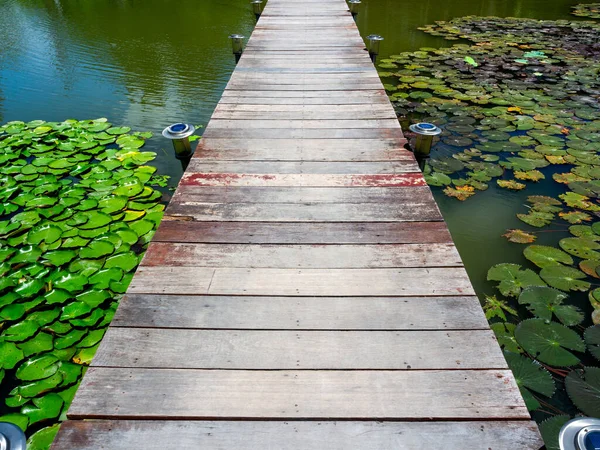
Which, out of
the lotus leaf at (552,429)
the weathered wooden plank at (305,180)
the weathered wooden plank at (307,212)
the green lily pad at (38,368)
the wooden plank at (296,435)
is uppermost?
the weathered wooden plank at (305,180)

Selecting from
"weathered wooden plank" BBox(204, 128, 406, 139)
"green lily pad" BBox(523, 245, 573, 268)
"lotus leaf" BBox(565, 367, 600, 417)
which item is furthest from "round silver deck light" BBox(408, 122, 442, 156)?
"lotus leaf" BBox(565, 367, 600, 417)

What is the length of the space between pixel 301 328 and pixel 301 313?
6cm

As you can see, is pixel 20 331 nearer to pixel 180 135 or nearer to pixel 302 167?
pixel 180 135

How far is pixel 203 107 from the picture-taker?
14.0 ft

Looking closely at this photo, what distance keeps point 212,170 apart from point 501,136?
2726 mm

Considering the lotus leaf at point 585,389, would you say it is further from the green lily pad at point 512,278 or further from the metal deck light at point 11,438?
the metal deck light at point 11,438

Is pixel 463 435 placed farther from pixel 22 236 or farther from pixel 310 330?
pixel 22 236

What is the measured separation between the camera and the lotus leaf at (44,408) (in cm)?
148

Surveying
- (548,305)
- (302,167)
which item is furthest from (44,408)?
(548,305)

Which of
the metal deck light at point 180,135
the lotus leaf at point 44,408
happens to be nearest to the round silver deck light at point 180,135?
the metal deck light at point 180,135

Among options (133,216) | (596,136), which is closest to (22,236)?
(133,216)

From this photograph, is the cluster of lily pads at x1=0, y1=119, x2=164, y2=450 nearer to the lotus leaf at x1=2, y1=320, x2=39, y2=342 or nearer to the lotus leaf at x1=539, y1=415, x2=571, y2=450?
the lotus leaf at x1=2, y1=320, x2=39, y2=342

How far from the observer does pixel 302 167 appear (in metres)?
1.95

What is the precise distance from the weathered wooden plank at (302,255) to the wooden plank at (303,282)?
0.03 m
